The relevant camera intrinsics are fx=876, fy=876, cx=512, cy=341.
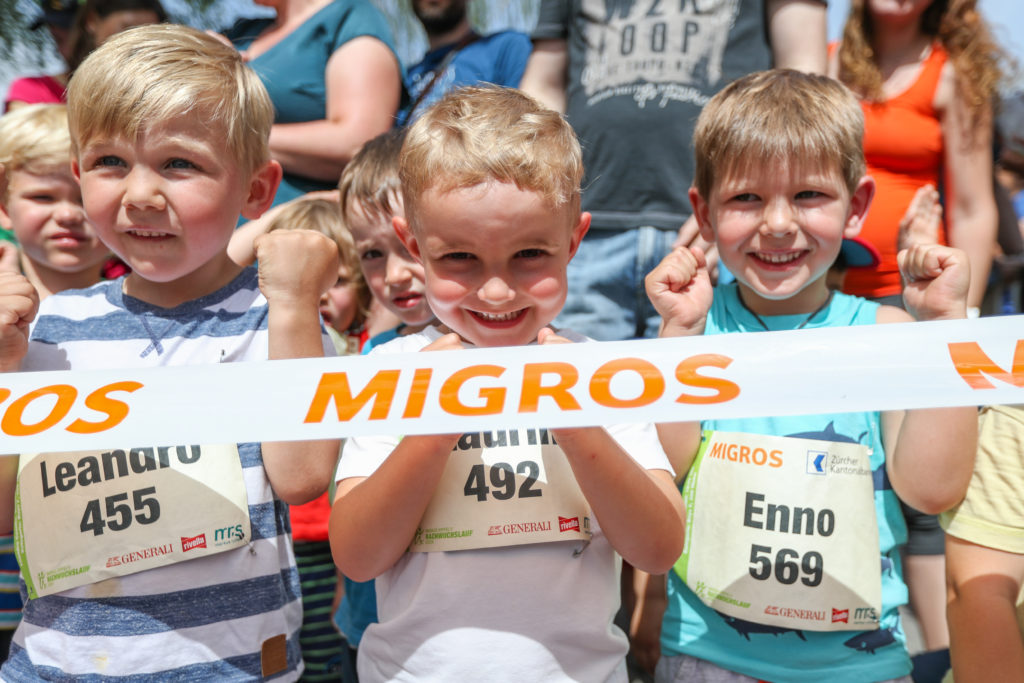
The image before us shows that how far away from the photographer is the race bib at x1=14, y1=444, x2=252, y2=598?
69.1 inches

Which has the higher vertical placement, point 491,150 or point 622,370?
point 491,150

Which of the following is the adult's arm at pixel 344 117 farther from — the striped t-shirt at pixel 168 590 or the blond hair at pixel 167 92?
the striped t-shirt at pixel 168 590

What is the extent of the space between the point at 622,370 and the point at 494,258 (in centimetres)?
36

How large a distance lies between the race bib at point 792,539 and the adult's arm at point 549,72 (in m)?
1.69

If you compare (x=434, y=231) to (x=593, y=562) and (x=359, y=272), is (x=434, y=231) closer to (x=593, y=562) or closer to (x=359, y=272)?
(x=593, y=562)

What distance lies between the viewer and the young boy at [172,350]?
5.80ft

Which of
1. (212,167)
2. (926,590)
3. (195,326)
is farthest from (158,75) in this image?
(926,590)

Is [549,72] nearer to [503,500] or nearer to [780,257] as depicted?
[780,257]

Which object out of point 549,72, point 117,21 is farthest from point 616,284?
point 117,21

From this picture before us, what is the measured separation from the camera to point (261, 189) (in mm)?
2150

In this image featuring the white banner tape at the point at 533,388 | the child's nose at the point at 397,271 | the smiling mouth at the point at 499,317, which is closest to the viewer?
the white banner tape at the point at 533,388

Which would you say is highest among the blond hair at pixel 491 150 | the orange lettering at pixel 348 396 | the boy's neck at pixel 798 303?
the blond hair at pixel 491 150

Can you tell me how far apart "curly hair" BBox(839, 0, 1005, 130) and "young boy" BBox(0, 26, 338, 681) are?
217 centimetres

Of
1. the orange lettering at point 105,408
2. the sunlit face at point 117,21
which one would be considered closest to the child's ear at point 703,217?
the orange lettering at point 105,408
